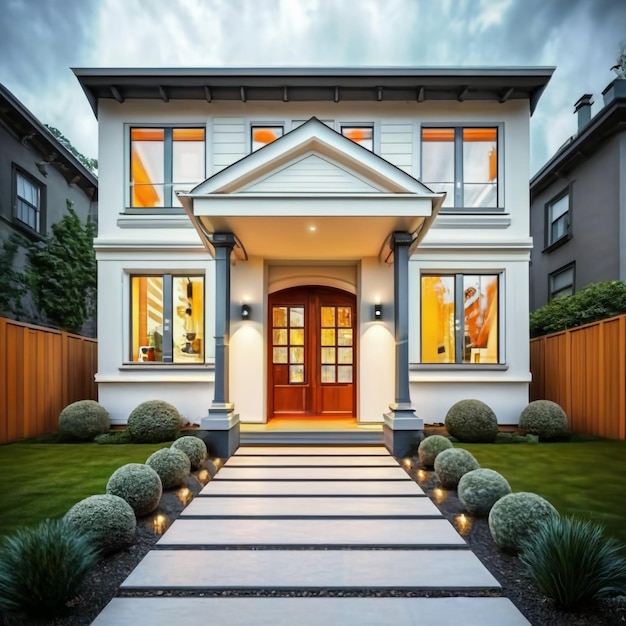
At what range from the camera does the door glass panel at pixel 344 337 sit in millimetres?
9648

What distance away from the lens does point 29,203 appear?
38.5 feet

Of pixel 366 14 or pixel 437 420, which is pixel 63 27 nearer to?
pixel 437 420

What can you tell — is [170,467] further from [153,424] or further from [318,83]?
[318,83]

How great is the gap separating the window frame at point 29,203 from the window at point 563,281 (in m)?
13.8

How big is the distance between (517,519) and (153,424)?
6050 mm

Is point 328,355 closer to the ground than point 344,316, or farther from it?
closer to the ground

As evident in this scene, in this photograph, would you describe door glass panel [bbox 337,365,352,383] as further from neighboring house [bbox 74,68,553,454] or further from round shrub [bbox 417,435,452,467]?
round shrub [bbox 417,435,452,467]

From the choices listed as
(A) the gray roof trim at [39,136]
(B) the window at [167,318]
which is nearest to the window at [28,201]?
(A) the gray roof trim at [39,136]

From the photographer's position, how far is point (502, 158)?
30.3 feet

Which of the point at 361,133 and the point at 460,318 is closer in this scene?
the point at 460,318

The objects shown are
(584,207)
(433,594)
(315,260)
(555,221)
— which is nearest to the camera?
(433,594)

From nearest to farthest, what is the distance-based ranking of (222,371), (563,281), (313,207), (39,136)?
(313,207) < (222,371) < (39,136) < (563,281)

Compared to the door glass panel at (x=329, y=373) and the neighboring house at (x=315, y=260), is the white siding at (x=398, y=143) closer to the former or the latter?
the neighboring house at (x=315, y=260)

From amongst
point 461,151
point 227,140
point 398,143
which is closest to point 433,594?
point 398,143
